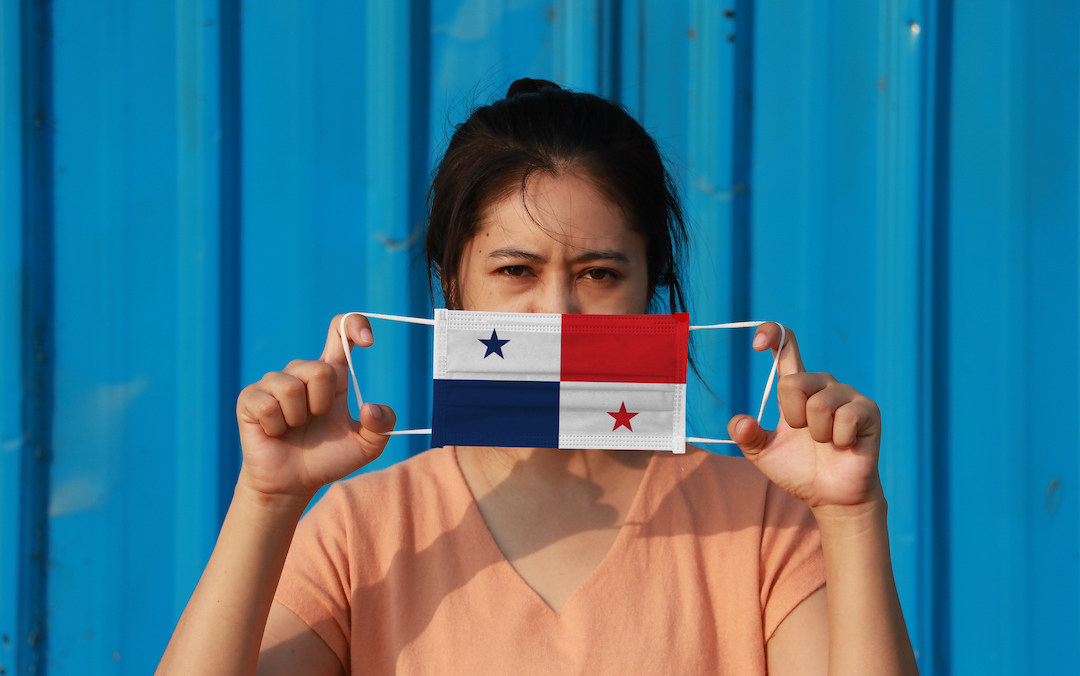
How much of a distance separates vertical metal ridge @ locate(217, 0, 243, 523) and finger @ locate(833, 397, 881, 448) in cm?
170

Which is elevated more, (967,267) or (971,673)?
(967,267)

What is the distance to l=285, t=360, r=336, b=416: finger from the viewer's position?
4.13ft

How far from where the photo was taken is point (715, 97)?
212 centimetres

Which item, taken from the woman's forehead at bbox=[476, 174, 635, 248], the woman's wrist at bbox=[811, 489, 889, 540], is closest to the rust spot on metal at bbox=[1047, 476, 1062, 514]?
the woman's wrist at bbox=[811, 489, 889, 540]

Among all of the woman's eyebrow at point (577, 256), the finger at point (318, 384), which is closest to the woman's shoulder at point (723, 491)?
the woman's eyebrow at point (577, 256)

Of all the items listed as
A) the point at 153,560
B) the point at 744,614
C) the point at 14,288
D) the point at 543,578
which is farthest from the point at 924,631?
the point at 14,288

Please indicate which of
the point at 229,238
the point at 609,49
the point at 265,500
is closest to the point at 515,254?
the point at 265,500

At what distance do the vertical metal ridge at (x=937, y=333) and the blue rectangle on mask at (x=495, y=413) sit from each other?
136cm

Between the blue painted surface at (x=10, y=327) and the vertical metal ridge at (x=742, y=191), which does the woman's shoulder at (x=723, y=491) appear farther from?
the blue painted surface at (x=10, y=327)

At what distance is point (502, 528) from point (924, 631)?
4.83 ft

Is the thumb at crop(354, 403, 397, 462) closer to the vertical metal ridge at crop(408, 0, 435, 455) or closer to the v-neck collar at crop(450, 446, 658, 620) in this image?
the v-neck collar at crop(450, 446, 658, 620)

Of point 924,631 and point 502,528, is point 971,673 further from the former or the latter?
point 502,528

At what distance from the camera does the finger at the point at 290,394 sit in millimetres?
1245

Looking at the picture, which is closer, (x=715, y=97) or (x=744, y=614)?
(x=744, y=614)
